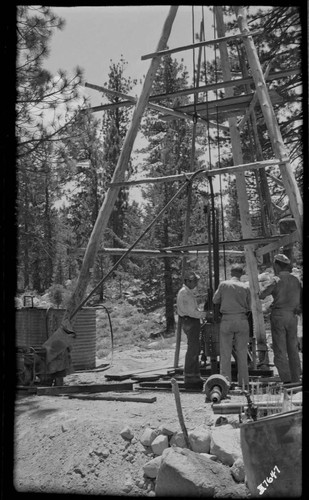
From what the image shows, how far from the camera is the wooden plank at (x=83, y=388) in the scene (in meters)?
9.65

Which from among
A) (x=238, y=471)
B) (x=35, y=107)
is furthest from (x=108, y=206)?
(x=238, y=471)

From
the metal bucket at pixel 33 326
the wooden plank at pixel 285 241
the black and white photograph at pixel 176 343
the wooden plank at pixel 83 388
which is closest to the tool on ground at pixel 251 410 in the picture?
the black and white photograph at pixel 176 343

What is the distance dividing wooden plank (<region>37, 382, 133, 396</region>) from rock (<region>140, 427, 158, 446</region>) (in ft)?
10.1

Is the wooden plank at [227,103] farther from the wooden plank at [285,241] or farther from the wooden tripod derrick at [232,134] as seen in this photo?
the wooden plank at [285,241]

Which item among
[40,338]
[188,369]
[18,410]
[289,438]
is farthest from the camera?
[40,338]

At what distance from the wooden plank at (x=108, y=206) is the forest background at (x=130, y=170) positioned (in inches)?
30.5

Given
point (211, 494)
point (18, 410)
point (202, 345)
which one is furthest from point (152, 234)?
point (211, 494)

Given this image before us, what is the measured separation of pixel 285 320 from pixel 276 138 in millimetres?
2652

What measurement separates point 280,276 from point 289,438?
4713mm

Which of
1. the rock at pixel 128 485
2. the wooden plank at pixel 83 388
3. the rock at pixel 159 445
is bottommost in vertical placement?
the rock at pixel 128 485

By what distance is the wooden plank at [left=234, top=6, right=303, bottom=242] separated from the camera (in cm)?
848

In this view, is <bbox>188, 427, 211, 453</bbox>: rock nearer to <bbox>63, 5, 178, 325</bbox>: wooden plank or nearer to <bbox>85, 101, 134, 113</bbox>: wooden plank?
<bbox>63, 5, 178, 325</bbox>: wooden plank

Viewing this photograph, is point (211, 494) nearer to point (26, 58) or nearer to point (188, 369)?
point (188, 369)

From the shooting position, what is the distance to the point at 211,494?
18.4 ft
